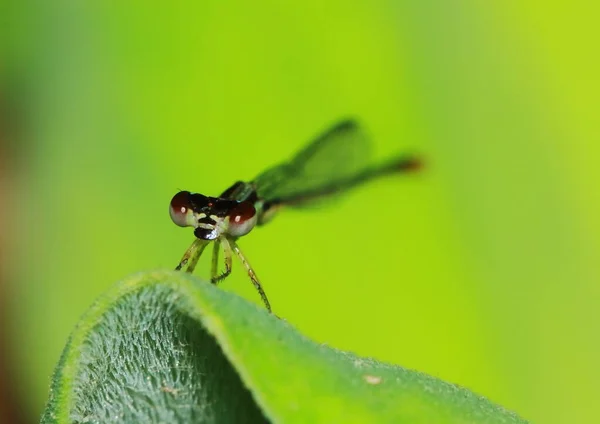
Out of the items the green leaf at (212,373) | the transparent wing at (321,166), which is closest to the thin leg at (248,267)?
the transparent wing at (321,166)

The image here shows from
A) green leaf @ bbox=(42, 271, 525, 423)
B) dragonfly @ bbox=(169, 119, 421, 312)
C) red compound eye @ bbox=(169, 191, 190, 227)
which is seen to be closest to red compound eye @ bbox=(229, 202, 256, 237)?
dragonfly @ bbox=(169, 119, 421, 312)

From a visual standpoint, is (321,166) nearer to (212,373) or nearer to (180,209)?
(180,209)

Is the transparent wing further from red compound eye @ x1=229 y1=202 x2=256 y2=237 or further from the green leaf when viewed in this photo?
the green leaf

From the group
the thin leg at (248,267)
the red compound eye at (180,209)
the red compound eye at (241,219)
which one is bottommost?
the thin leg at (248,267)

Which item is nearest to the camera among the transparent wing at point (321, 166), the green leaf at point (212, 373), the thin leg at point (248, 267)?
the green leaf at point (212, 373)

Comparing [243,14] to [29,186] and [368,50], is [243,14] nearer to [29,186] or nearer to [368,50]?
[368,50]

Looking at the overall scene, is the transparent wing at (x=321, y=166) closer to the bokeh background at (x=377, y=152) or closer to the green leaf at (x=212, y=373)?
the bokeh background at (x=377, y=152)

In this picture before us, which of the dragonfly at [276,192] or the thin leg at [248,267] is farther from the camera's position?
the thin leg at [248,267]
